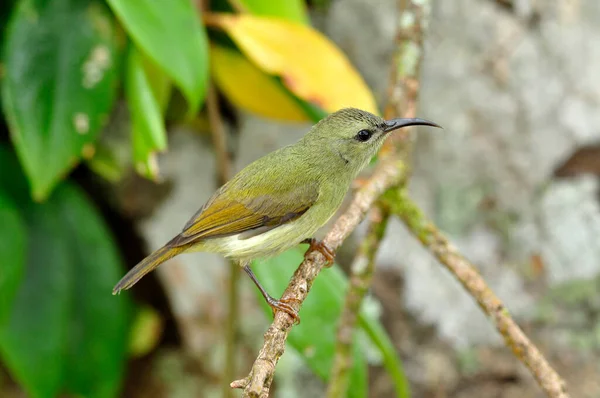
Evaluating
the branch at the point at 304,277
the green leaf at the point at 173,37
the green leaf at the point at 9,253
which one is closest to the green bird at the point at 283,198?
the branch at the point at 304,277

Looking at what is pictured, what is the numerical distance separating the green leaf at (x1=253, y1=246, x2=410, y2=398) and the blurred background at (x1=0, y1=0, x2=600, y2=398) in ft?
0.51

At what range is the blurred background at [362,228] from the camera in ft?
10.4

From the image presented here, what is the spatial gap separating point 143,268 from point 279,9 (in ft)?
4.59

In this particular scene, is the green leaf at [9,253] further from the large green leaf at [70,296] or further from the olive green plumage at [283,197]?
the olive green plumage at [283,197]

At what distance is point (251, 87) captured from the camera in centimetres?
313

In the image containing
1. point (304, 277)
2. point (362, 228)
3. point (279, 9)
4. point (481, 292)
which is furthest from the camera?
point (362, 228)

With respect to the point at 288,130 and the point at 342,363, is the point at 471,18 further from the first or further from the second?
the point at 342,363

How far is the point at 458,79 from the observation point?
11.2 ft

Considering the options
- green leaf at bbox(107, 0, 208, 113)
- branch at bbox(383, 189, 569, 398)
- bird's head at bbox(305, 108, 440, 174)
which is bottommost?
green leaf at bbox(107, 0, 208, 113)

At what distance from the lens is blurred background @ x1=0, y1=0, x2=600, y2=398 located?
3.16 m

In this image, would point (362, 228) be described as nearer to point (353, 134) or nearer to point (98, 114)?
point (353, 134)

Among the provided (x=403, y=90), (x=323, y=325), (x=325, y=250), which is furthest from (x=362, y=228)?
(x=325, y=250)

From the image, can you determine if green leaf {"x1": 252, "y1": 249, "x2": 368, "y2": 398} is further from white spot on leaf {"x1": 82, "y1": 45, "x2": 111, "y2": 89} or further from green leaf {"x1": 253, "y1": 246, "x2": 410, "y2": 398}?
white spot on leaf {"x1": 82, "y1": 45, "x2": 111, "y2": 89}

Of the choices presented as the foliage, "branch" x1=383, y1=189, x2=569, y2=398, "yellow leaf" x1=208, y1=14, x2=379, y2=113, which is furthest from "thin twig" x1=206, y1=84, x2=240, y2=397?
"branch" x1=383, y1=189, x2=569, y2=398
